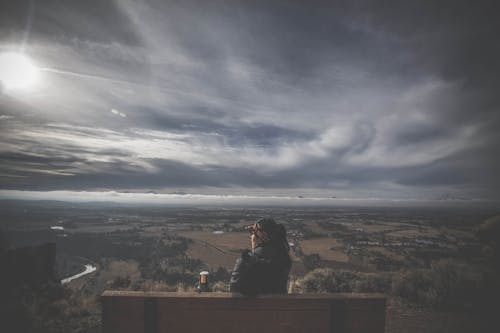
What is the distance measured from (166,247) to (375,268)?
30.3m

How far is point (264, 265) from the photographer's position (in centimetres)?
257

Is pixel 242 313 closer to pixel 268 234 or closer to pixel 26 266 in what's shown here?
pixel 268 234

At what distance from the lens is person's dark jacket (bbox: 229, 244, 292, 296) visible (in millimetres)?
2289

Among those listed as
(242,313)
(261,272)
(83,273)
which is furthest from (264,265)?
(83,273)

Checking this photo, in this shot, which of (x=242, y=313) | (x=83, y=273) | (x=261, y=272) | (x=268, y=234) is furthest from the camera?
(x=83, y=273)

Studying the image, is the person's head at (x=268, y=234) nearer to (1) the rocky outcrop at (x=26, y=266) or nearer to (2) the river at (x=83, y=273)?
(1) the rocky outcrop at (x=26, y=266)

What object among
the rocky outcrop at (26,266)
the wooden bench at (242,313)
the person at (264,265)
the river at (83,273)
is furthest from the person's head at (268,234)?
the river at (83,273)

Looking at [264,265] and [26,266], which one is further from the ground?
[264,265]

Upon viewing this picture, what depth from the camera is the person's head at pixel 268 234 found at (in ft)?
10.1

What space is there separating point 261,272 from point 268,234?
2.20ft

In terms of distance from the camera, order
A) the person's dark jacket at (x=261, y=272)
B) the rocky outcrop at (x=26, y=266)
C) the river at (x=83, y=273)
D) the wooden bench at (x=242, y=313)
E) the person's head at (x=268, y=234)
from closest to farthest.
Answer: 1. the wooden bench at (x=242, y=313)
2. the person's dark jacket at (x=261, y=272)
3. the person's head at (x=268, y=234)
4. the rocky outcrop at (x=26, y=266)
5. the river at (x=83, y=273)

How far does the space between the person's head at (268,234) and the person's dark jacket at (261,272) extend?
70 mm

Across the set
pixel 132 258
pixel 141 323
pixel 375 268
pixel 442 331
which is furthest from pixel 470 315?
pixel 132 258

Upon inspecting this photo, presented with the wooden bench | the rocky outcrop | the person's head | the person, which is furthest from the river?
the person
